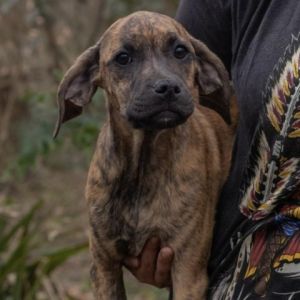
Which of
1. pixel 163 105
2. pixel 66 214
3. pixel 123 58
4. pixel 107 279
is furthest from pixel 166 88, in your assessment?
pixel 66 214

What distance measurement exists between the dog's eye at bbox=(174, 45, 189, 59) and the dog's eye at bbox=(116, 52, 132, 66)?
0.50 feet

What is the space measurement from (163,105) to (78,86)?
476 mm

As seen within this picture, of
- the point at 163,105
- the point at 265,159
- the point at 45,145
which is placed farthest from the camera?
the point at 45,145

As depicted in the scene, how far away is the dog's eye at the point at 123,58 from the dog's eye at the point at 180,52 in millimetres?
153

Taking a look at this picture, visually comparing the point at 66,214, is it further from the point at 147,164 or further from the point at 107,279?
the point at 147,164

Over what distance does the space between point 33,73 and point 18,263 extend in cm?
362

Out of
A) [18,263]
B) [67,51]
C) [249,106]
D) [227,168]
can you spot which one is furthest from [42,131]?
[249,106]

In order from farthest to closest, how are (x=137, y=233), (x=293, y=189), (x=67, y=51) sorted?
1. (x=67, y=51)
2. (x=137, y=233)
3. (x=293, y=189)

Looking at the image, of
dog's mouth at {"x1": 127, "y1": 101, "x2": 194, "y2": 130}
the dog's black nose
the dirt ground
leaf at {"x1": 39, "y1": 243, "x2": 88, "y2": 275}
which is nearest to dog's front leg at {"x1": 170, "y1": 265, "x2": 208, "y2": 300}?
dog's mouth at {"x1": 127, "y1": 101, "x2": 194, "y2": 130}

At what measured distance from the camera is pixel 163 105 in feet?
9.59

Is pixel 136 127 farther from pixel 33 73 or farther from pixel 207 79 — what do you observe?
pixel 33 73

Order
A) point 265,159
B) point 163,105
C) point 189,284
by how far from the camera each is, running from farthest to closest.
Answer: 1. point 189,284
2. point 163,105
3. point 265,159

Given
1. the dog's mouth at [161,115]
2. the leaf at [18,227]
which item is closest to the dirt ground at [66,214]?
the leaf at [18,227]

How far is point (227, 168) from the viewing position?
333 centimetres
